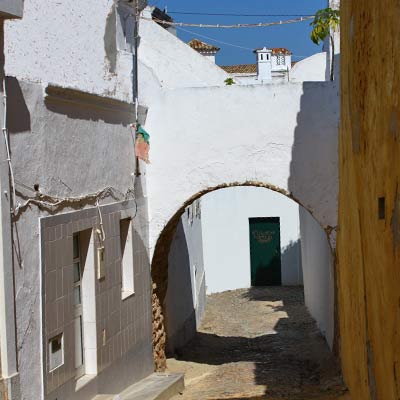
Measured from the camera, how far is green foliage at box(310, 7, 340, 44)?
1215 centimetres

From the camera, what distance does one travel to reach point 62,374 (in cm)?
773

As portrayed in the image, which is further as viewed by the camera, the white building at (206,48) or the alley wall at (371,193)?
the white building at (206,48)

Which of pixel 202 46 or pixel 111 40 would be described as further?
pixel 202 46

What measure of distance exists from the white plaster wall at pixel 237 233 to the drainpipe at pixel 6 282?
51.0 feet

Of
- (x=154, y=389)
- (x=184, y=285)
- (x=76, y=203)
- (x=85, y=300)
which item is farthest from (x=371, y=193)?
(x=184, y=285)

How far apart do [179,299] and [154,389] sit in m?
4.77

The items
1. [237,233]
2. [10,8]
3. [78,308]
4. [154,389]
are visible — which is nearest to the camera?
[10,8]

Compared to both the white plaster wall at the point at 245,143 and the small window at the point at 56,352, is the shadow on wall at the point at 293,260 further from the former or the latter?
the small window at the point at 56,352

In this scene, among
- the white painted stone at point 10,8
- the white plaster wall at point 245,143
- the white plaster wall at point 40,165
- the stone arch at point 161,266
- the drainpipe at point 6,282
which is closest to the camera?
the white painted stone at point 10,8

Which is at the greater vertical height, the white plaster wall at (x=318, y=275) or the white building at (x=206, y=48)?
the white building at (x=206, y=48)

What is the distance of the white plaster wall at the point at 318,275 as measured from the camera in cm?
1274

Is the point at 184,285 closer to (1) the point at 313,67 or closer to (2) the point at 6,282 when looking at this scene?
(1) the point at 313,67

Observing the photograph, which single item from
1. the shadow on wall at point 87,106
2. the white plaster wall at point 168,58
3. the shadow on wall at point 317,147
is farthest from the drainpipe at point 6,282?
the white plaster wall at point 168,58

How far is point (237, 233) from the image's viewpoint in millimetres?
22672
